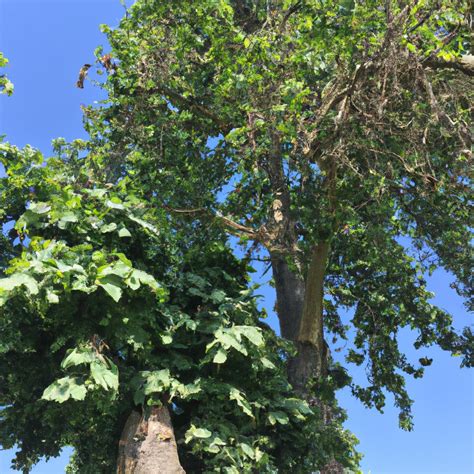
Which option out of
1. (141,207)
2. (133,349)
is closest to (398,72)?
(141,207)

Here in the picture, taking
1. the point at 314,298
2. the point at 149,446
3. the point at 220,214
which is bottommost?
the point at 149,446

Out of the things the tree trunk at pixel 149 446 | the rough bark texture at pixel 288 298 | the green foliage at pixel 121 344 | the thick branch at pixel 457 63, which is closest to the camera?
the green foliage at pixel 121 344

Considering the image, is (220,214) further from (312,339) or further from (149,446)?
(149,446)

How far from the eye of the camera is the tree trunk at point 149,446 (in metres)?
7.63

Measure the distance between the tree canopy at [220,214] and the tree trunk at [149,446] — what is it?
0.66 ft

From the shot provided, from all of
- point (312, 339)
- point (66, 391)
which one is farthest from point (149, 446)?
point (312, 339)

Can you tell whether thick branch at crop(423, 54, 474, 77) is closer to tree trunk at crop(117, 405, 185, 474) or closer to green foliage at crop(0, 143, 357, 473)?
green foliage at crop(0, 143, 357, 473)

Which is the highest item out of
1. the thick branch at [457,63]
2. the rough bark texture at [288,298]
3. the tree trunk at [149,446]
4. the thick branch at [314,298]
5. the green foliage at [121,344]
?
the thick branch at [457,63]

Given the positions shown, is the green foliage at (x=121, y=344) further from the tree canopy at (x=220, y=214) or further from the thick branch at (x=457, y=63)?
the thick branch at (x=457, y=63)

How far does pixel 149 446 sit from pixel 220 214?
492cm

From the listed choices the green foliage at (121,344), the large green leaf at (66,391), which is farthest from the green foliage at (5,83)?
the large green leaf at (66,391)

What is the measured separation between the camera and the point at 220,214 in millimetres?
11352

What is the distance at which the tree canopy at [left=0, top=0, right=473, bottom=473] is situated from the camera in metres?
8.04

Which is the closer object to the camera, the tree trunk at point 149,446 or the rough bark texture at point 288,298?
the tree trunk at point 149,446
